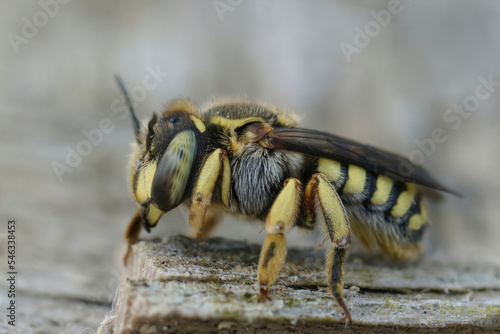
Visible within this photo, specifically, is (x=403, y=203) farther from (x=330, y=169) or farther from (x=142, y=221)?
(x=142, y=221)

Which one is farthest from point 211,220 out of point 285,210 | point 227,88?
point 227,88

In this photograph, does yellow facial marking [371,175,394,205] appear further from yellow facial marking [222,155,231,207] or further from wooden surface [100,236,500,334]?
yellow facial marking [222,155,231,207]

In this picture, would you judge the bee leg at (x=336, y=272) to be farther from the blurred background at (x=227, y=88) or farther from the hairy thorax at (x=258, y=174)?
the blurred background at (x=227, y=88)

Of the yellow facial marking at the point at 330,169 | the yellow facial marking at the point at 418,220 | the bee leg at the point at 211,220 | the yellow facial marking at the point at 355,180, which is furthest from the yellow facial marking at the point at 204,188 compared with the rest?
the yellow facial marking at the point at 418,220

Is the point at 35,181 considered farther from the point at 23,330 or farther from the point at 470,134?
the point at 470,134

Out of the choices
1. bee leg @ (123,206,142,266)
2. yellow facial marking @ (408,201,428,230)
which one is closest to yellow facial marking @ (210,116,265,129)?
bee leg @ (123,206,142,266)

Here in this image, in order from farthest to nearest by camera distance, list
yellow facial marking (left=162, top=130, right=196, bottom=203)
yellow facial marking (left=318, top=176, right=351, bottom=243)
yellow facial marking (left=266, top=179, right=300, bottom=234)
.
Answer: yellow facial marking (left=162, top=130, right=196, bottom=203) < yellow facial marking (left=318, top=176, right=351, bottom=243) < yellow facial marking (left=266, top=179, right=300, bottom=234)

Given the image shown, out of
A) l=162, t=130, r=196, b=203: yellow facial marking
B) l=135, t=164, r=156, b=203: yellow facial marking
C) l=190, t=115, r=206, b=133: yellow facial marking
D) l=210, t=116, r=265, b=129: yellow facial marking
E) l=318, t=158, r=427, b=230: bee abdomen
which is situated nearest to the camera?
l=162, t=130, r=196, b=203: yellow facial marking

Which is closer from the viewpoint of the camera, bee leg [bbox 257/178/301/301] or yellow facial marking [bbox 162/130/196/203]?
bee leg [bbox 257/178/301/301]

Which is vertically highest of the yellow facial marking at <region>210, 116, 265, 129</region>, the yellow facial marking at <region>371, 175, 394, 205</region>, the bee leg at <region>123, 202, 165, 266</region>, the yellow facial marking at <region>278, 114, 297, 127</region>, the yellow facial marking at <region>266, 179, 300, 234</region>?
the yellow facial marking at <region>278, 114, 297, 127</region>
